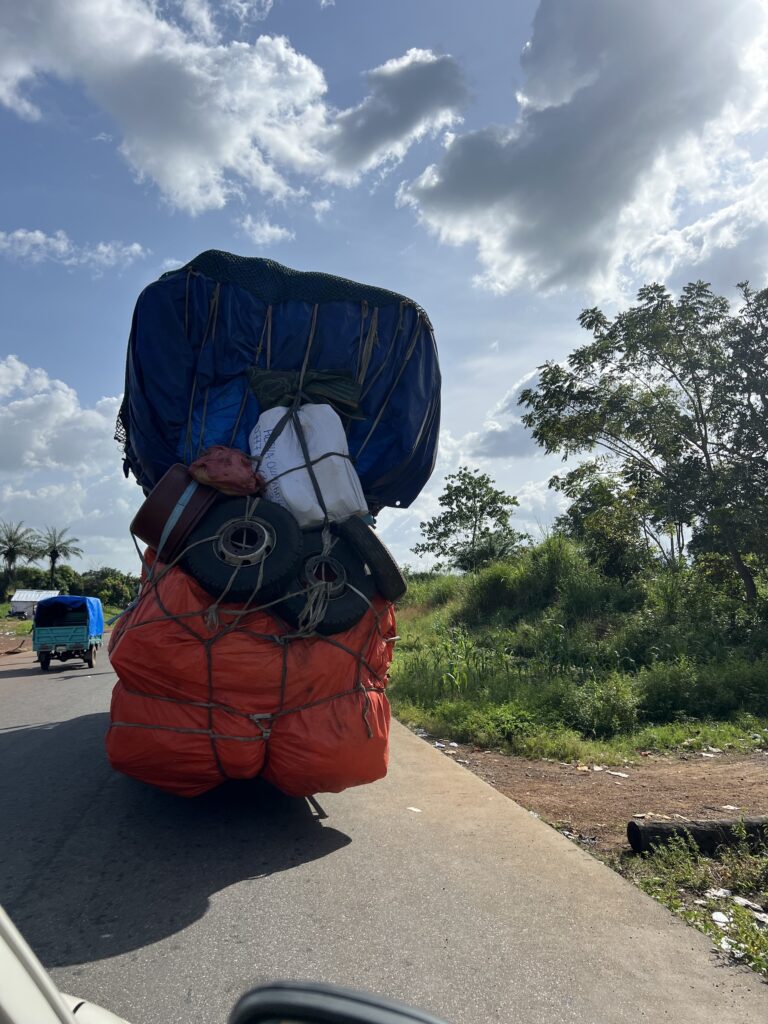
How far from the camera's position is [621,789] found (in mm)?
6789

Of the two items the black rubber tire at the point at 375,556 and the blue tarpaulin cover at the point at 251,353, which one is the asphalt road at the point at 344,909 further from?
the blue tarpaulin cover at the point at 251,353

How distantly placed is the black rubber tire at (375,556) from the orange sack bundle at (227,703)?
0.58 m

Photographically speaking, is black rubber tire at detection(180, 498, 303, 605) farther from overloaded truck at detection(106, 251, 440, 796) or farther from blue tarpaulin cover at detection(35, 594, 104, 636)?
blue tarpaulin cover at detection(35, 594, 104, 636)

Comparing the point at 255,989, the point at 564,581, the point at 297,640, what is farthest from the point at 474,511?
the point at 255,989

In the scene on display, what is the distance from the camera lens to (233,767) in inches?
183

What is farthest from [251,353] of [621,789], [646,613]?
[646,613]

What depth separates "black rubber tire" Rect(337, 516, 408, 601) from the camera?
17.2 feet

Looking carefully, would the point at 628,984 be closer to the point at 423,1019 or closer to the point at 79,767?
the point at 423,1019

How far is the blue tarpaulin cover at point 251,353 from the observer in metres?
5.84

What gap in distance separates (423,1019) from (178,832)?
14.4 feet

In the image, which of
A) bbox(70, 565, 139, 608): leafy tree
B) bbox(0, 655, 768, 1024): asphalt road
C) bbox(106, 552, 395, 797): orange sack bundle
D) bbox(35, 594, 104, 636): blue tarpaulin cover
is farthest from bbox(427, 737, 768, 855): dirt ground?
bbox(70, 565, 139, 608): leafy tree

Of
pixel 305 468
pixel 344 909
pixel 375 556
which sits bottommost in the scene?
pixel 344 909

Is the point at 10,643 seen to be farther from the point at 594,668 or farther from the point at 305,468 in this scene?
the point at 305,468

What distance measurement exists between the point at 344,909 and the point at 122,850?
5.38 feet
